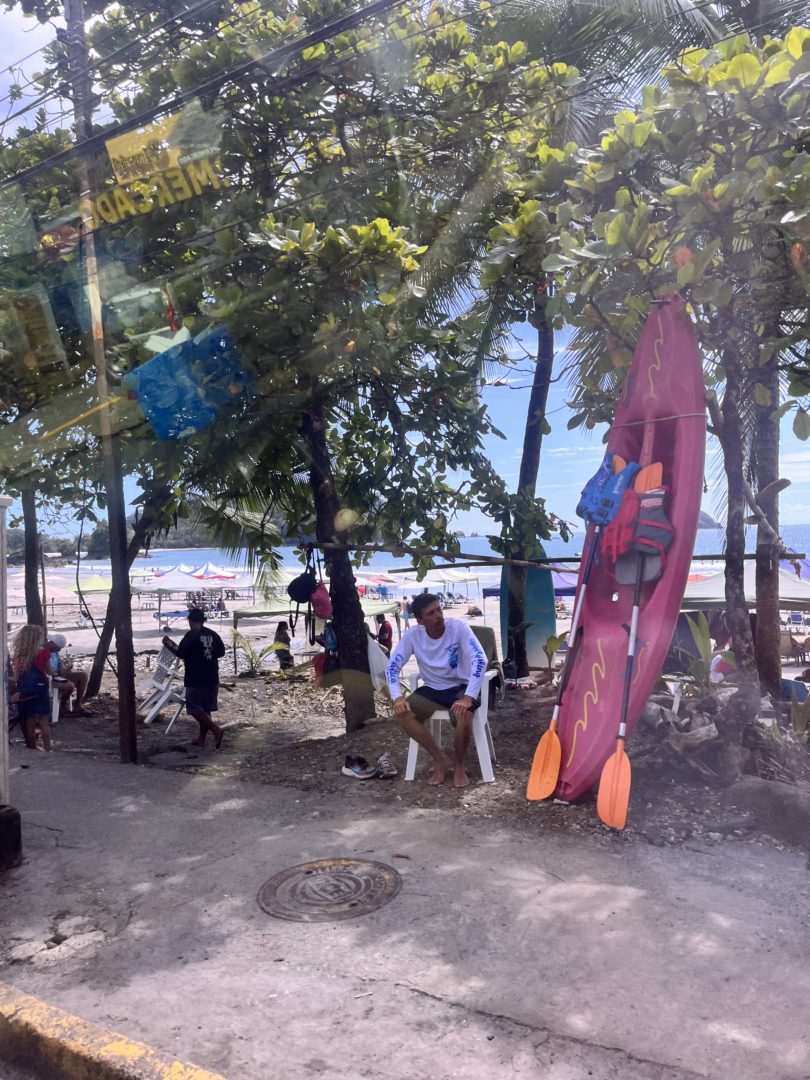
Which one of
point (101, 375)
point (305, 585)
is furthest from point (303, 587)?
point (101, 375)

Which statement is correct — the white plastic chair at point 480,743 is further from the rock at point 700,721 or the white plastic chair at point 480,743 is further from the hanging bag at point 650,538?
the rock at point 700,721

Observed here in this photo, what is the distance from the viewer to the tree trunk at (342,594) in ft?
28.4

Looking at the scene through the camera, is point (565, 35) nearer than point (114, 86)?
No

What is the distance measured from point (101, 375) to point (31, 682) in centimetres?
334

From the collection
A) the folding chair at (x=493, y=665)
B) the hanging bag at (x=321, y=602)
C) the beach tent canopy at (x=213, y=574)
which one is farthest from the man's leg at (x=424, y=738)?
the beach tent canopy at (x=213, y=574)

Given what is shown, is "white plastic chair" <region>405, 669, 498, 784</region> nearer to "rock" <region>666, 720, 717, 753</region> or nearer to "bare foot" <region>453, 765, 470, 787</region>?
"bare foot" <region>453, 765, 470, 787</region>

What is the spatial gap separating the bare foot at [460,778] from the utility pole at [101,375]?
11.4 feet

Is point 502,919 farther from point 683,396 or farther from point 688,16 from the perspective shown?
point 688,16

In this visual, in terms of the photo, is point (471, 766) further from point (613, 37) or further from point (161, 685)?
point (613, 37)

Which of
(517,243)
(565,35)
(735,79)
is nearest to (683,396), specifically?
(517,243)

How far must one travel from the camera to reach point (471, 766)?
6801 millimetres

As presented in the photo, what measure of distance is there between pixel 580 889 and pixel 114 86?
29.5ft

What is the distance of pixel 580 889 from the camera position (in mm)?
4367

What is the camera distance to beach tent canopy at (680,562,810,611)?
648 inches
